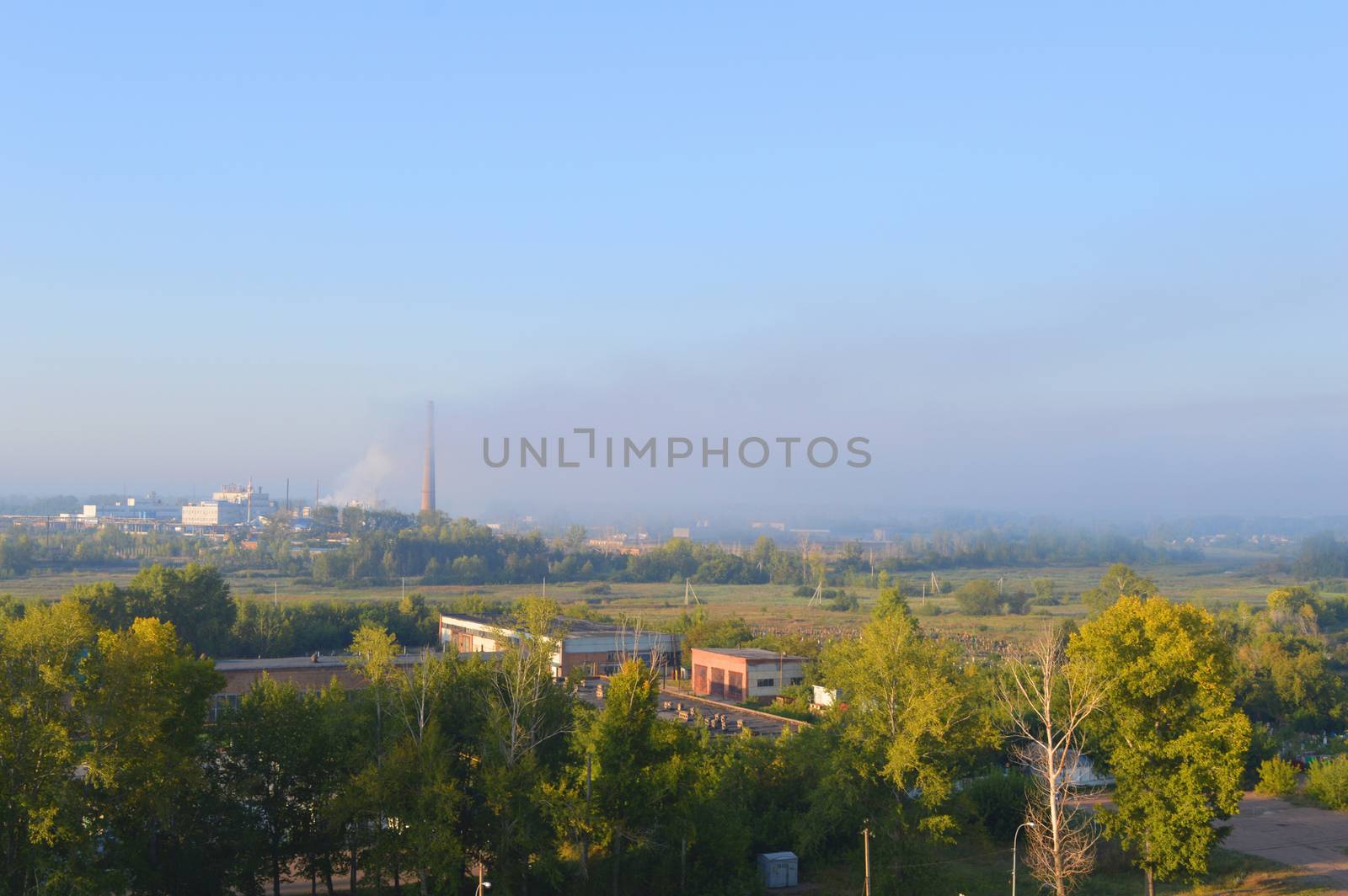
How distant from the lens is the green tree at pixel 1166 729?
580 inches

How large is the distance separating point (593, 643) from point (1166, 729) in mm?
24437

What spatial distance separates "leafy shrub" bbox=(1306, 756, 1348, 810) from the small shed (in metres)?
13.0

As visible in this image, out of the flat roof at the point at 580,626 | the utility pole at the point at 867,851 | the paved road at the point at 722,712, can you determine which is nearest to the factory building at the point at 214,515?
the flat roof at the point at 580,626

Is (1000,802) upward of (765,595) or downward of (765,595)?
upward

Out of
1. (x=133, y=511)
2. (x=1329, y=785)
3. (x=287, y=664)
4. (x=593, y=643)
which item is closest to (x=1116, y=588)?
(x=593, y=643)

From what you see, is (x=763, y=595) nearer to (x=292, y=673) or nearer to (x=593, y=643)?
(x=593, y=643)

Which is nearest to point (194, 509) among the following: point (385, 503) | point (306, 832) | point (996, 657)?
point (385, 503)

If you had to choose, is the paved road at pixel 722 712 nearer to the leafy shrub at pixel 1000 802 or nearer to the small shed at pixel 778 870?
the leafy shrub at pixel 1000 802

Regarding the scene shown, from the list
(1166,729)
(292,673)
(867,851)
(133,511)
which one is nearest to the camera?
(867,851)

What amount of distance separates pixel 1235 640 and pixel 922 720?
32.6 m

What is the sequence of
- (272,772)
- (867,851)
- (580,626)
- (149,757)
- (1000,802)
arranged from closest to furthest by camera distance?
1. (149,757)
2. (867,851)
3. (272,772)
4. (1000,802)
5. (580,626)

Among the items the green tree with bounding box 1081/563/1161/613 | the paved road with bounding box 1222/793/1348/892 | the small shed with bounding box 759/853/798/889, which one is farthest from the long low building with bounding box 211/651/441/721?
the green tree with bounding box 1081/563/1161/613

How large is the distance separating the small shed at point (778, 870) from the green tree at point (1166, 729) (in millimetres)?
4590

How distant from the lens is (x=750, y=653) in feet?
117
